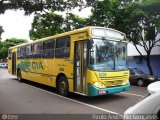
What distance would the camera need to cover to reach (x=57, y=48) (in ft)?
40.2

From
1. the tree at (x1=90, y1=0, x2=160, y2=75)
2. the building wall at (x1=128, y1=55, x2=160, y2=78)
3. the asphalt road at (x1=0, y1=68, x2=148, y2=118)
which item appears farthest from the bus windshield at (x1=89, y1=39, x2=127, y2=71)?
the building wall at (x1=128, y1=55, x2=160, y2=78)

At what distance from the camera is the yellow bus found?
9.60 metres

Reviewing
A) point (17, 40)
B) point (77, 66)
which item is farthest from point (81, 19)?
point (17, 40)

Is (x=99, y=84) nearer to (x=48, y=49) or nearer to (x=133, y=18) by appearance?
(x=48, y=49)

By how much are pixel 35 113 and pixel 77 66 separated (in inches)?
120

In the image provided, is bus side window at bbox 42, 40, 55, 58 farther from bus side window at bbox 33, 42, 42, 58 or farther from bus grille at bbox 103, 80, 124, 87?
bus grille at bbox 103, 80, 124, 87

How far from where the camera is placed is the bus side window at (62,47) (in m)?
11.3

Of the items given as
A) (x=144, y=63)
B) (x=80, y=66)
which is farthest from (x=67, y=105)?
(x=144, y=63)

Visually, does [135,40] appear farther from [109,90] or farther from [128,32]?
[109,90]

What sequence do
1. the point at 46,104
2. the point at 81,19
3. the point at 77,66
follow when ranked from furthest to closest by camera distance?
the point at 81,19 → the point at 77,66 → the point at 46,104

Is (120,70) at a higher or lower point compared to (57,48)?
lower

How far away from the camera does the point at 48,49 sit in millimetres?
13359

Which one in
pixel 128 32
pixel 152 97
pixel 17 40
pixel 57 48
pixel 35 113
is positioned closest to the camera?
pixel 152 97

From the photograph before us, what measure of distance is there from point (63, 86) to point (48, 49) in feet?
8.96
